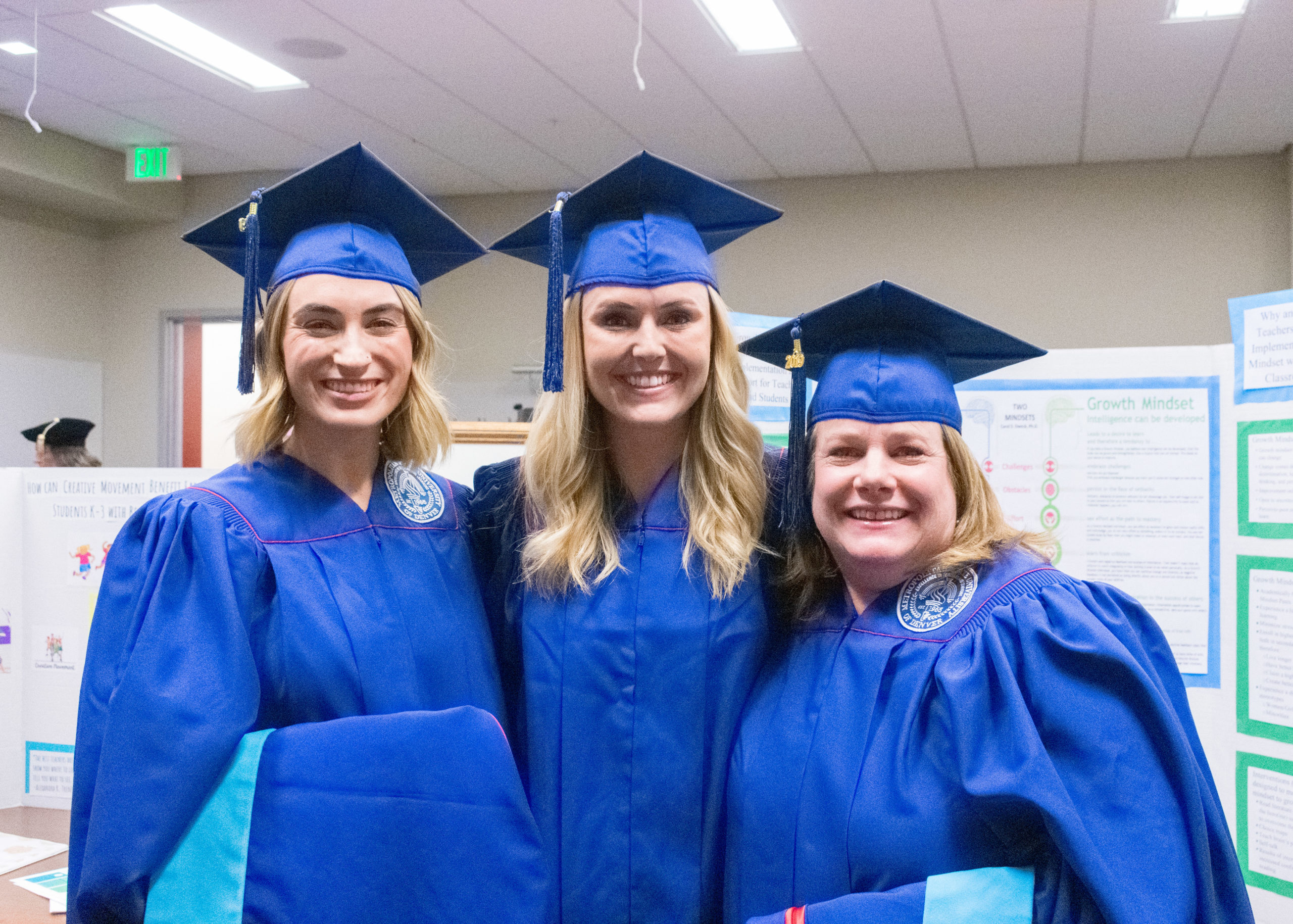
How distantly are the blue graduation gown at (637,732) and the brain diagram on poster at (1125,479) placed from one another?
137 centimetres

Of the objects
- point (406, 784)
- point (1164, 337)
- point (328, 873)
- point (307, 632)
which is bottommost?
point (328, 873)

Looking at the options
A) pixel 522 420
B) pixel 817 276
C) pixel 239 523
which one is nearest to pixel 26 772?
pixel 239 523

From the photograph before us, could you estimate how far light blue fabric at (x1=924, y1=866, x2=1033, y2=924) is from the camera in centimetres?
130

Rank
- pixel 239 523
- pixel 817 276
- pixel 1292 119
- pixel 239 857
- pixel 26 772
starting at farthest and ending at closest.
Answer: pixel 817 276
pixel 1292 119
pixel 26 772
pixel 239 523
pixel 239 857

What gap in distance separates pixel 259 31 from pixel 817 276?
150 inches

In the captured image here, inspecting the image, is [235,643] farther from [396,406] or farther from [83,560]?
[83,560]

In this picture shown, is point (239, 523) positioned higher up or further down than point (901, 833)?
higher up

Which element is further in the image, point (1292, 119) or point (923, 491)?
point (1292, 119)

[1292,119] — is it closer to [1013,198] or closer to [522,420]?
[1013,198]

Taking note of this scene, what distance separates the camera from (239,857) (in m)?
1.34

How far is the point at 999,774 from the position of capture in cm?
129

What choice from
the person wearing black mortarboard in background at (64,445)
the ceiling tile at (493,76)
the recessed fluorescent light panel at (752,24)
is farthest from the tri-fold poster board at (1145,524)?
the person wearing black mortarboard in background at (64,445)

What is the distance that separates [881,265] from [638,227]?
18.7 feet

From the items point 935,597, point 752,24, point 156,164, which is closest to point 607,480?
point 935,597
